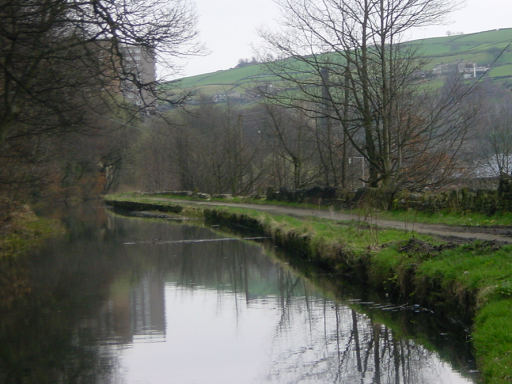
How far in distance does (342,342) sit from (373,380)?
6.23 ft

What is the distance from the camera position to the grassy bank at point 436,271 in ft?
23.5

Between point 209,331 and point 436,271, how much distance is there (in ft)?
11.9

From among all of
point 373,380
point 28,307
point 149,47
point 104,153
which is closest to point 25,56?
point 149,47

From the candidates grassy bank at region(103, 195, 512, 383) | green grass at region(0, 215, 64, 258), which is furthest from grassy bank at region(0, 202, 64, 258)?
grassy bank at region(103, 195, 512, 383)

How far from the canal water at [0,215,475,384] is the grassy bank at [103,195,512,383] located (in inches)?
16.9

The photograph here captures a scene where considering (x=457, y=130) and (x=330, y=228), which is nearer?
(x=330, y=228)

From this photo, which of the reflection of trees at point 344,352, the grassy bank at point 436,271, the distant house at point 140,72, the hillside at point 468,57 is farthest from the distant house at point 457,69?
the reflection of trees at point 344,352

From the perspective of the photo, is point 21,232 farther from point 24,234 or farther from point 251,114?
point 251,114

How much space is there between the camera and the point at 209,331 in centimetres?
1109

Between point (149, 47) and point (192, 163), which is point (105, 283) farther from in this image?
point (192, 163)

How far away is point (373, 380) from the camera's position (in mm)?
7949

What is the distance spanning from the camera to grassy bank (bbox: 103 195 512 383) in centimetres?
718

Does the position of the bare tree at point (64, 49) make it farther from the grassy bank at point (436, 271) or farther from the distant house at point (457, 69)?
the distant house at point (457, 69)

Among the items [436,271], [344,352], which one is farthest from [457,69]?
[344,352]
